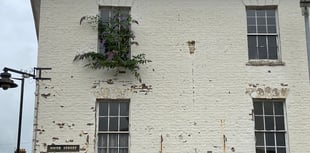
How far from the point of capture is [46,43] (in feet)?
46.1

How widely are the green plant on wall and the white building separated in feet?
0.66

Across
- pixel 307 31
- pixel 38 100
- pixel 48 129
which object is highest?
pixel 307 31

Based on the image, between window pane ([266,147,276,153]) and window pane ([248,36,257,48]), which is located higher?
window pane ([248,36,257,48])

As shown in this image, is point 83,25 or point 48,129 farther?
point 83,25

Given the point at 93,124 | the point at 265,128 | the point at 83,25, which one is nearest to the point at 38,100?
the point at 93,124

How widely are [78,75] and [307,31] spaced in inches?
276

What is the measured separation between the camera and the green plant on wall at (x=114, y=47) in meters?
13.8

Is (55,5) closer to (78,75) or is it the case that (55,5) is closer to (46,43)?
(46,43)

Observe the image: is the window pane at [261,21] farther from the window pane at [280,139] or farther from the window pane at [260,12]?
the window pane at [280,139]

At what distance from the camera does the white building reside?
43.9 feet

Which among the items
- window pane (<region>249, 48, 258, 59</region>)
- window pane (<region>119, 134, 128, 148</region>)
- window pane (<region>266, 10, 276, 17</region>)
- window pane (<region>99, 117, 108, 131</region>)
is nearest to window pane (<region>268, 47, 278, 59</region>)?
window pane (<region>249, 48, 258, 59</region>)

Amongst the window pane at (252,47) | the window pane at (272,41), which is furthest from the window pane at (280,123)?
the window pane at (272,41)

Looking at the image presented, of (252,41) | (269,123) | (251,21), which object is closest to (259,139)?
(269,123)

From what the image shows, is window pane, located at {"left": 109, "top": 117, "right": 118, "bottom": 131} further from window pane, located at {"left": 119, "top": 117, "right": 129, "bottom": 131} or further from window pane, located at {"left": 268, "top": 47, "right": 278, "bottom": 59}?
window pane, located at {"left": 268, "top": 47, "right": 278, "bottom": 59}
